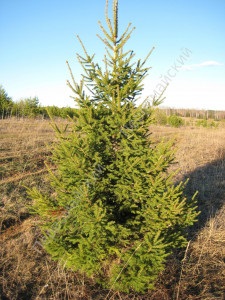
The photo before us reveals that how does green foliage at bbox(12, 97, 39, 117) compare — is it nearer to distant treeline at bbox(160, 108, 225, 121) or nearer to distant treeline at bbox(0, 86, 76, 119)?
distant treeline at bbox(0, 86, 76, 119)

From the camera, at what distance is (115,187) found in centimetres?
340

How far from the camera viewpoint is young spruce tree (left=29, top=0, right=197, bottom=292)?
301cm

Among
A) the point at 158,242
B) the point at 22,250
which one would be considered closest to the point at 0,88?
the point at 22,250

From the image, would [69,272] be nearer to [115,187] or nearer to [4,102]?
[115,187]

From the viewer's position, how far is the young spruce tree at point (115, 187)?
3006 millimetres

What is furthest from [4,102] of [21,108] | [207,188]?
[207,188]

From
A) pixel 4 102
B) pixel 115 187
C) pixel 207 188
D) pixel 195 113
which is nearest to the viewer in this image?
pixel 115 187

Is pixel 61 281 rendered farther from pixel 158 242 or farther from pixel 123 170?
pixel 123 170

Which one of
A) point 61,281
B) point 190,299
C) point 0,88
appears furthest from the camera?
point 0,88

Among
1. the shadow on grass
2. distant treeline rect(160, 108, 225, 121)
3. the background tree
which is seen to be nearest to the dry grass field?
the shadow on grass

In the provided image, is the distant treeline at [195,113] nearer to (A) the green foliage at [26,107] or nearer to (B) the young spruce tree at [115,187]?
(A) the green foliage at [26,107]

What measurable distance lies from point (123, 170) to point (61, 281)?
1.73m

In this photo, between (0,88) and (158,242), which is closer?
(158,242)

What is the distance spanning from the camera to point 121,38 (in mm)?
3277
